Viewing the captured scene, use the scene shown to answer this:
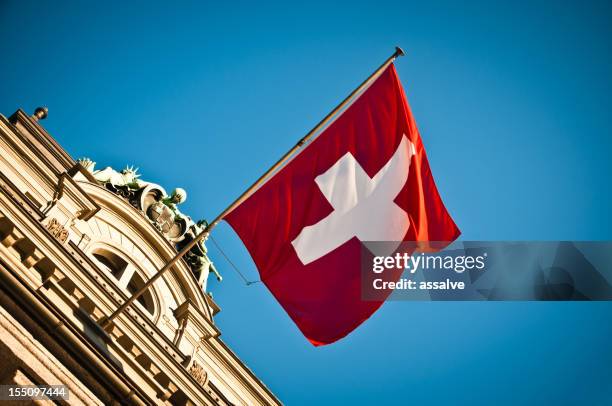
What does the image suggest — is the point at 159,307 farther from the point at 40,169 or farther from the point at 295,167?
the point at 295,167

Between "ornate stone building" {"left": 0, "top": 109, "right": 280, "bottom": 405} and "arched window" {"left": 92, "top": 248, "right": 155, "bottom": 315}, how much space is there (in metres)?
0.04

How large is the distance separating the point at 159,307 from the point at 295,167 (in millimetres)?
8282

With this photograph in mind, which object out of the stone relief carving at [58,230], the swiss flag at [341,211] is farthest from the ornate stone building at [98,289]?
the swiss flag at [341,211]

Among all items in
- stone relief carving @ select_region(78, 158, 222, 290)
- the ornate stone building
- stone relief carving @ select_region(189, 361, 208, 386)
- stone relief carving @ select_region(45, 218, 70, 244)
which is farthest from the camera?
stone relief carving @ select_region(78, 158, 222, 290)

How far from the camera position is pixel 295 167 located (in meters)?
16.3

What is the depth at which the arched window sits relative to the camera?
22.4 meters

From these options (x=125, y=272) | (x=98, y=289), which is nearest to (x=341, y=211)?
(x=98, y=289)

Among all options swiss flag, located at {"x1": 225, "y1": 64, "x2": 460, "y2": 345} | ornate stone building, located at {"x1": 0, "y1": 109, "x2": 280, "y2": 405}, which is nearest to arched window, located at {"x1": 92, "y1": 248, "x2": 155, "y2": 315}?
ornate stone building, located at {"x1": 0, "y1": 109, "x2": 280, "y2": 405}

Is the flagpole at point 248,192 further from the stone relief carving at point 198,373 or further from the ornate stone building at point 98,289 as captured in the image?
the stone relief carving at point 198,373

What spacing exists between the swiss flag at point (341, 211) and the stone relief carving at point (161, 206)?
354 inches

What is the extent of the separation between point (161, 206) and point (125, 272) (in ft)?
10.7

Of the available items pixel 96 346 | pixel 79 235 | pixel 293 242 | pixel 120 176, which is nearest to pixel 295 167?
pixel 293 242

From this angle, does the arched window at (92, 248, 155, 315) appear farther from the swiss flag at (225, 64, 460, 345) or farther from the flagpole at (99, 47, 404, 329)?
the swiss flag at (225, 64, 460, 345)

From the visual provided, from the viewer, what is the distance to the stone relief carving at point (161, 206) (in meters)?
24.2
